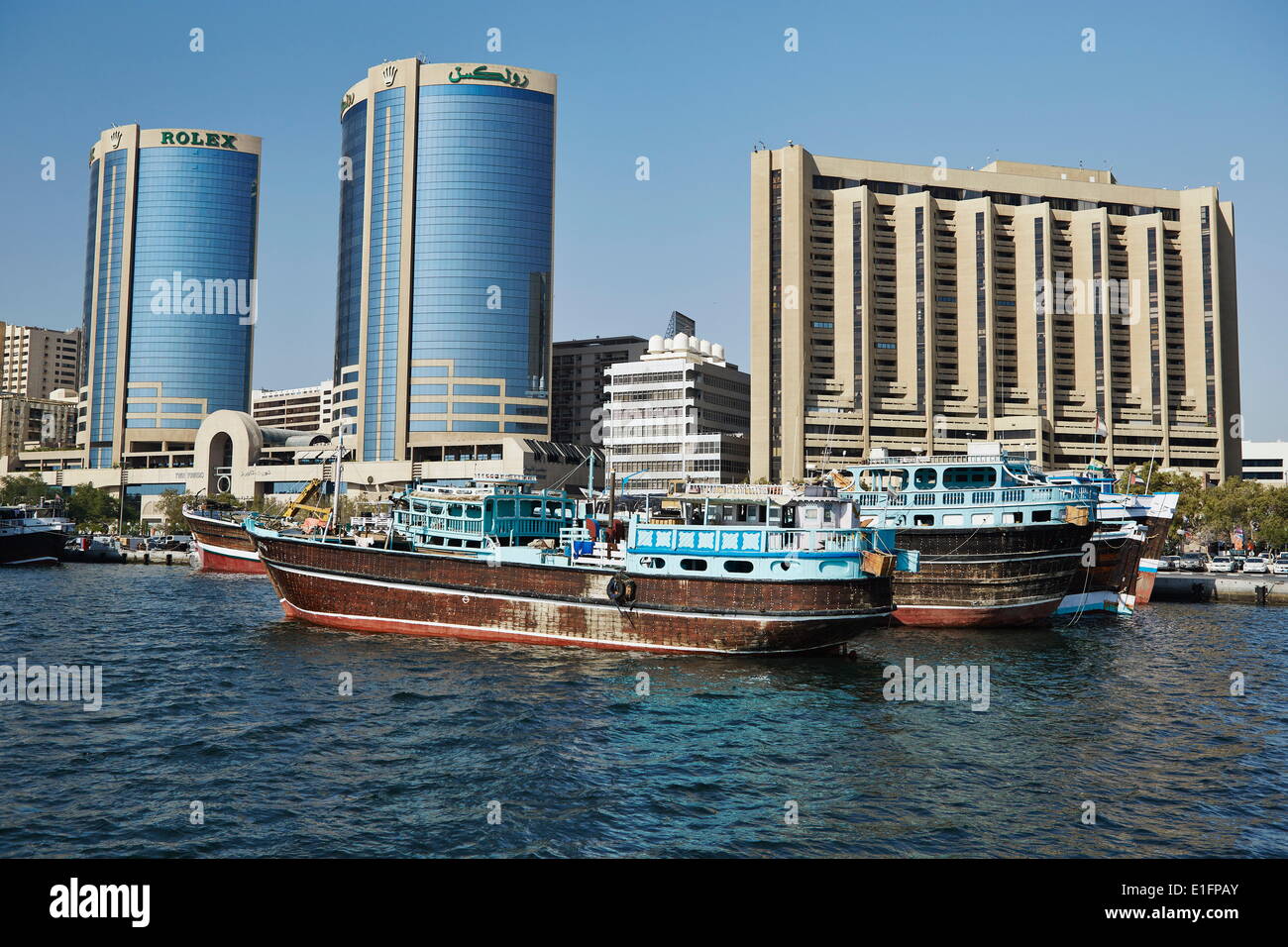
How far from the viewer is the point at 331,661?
39375mm

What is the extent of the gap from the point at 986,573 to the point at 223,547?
73.5 meters

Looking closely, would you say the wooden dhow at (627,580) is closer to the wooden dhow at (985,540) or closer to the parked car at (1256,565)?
the wooden dhow at (985,540)

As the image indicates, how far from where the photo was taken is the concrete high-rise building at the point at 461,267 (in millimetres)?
174125

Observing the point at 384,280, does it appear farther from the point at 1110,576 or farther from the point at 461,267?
the point at 1110,576

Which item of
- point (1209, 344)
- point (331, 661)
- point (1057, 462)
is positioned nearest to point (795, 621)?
point (331, 661)

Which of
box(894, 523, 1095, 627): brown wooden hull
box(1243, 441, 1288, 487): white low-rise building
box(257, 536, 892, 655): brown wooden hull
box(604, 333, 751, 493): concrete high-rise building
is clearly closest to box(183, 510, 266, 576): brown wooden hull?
box(257, 536, 892, 655): brown wooden hull

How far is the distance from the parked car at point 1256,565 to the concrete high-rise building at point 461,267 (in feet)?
388

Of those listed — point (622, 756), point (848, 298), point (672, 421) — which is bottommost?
point (622, 756)

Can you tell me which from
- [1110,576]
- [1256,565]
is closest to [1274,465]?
[1256,565]

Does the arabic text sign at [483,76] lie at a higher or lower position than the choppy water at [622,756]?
higher

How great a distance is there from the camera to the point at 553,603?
1729 inches

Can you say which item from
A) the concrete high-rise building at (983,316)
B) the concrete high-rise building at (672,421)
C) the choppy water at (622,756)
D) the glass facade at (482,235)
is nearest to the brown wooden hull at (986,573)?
the choppy water at (622,756)
